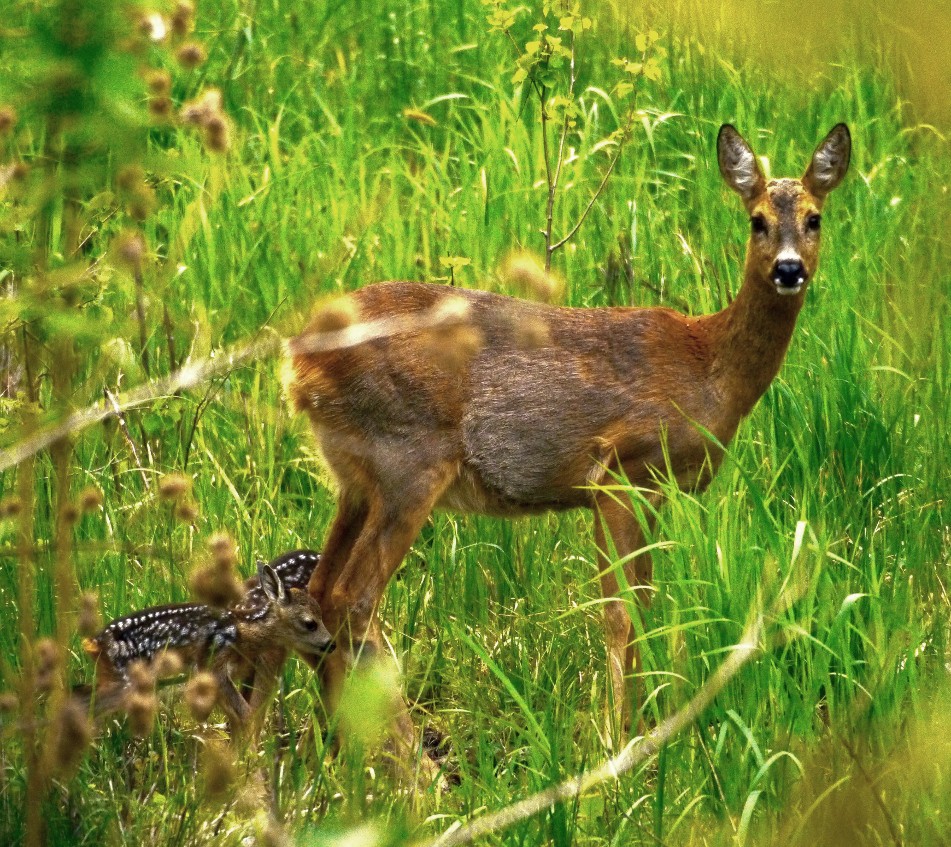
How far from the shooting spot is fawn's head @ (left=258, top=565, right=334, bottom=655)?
15.1ft

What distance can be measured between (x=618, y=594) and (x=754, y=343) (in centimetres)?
126

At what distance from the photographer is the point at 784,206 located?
5117 mm

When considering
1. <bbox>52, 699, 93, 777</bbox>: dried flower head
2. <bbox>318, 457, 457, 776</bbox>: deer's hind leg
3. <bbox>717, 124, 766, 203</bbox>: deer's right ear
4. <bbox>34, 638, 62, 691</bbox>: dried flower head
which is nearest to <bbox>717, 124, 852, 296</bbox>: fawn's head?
<bbox>717, 124, 766, 203</bbox>: deer's right ear

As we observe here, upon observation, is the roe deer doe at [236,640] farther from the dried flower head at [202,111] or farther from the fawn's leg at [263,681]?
the dried flower head at [202,111]

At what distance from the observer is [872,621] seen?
4.06 meters

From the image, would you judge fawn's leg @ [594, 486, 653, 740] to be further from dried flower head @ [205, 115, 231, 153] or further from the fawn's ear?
dried flower head @ [205, 115, 231, 153]

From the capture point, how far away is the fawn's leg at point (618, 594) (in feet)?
14.2

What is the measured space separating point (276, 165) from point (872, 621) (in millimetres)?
3781

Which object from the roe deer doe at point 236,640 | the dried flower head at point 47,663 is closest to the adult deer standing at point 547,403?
the roe deer doe at point 236,640

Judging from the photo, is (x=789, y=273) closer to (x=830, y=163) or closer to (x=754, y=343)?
(x=754, y=343)

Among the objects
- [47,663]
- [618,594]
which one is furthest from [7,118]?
[618,594]

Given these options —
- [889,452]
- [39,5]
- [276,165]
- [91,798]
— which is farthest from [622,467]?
[39,5]

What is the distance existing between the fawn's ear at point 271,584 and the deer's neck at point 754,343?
1.58 meters

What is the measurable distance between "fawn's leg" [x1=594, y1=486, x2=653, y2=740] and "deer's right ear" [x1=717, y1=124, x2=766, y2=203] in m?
1.19
